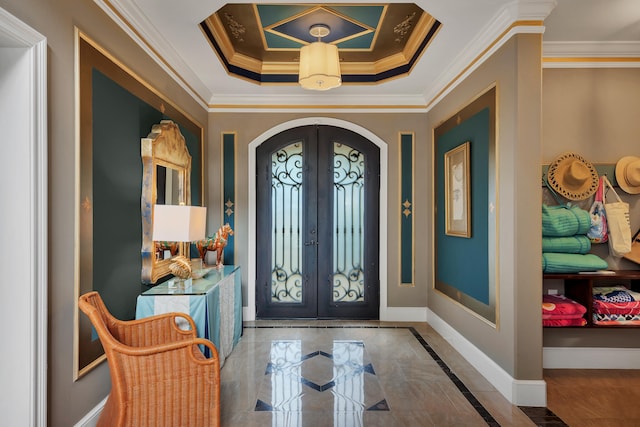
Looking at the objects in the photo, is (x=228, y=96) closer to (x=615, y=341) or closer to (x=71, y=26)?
(x=71, y=26)

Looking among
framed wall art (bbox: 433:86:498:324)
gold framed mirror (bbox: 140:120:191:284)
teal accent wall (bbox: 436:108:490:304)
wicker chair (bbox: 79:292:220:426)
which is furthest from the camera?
teal accent wall (bbox: 436:108:490:304)

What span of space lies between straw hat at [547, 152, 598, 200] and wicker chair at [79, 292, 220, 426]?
10.3ft

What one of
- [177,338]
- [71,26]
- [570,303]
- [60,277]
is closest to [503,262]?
[570,303]

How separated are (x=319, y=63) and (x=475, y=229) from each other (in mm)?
2058

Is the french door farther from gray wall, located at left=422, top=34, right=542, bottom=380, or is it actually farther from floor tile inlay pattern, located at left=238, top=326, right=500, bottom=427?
gray wall, located at left=422, top=34, right=542, bottom=380

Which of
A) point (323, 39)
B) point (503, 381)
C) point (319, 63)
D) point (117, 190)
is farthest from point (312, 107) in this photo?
point (503, 381)

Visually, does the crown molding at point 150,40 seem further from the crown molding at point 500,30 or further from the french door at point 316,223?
the crown molding at point 500,30

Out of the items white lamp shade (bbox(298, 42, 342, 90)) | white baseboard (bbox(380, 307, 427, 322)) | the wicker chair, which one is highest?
white lamp shade (bbox(298, 42, 342, 90))

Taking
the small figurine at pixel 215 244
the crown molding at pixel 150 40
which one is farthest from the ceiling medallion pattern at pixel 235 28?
the small figurine at pixel 215 244

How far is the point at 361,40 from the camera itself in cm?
366

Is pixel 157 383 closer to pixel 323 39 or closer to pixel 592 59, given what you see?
pixel 323 39

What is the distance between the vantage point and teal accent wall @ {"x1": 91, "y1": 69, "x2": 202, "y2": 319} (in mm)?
2248

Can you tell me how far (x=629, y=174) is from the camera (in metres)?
3.16

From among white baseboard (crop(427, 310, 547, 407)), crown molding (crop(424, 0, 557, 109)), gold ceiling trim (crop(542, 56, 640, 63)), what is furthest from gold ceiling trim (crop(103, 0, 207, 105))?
white baseboard (crop(427, 310, 547, 407))
